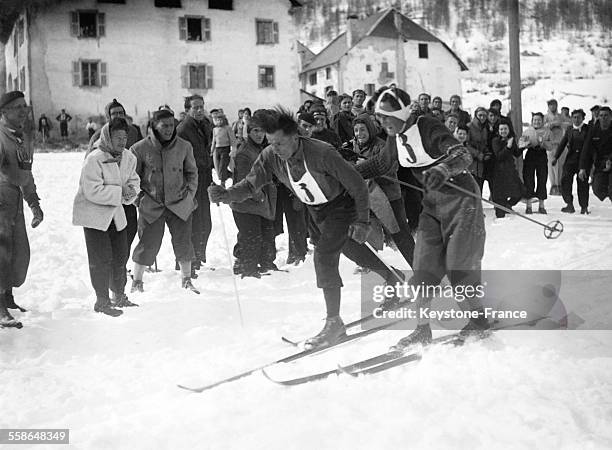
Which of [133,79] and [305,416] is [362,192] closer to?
[305,416]

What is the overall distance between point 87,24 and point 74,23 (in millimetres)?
530

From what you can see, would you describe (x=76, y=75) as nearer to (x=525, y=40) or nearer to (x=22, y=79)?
(x=22, y=79)

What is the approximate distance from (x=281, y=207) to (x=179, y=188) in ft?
6.05

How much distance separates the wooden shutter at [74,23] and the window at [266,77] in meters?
8.12

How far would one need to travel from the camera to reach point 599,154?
9.56m

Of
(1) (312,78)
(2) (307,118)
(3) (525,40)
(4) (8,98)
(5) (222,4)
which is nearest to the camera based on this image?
(4) (8,98)

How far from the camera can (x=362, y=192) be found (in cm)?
418

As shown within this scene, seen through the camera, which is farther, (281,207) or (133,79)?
(133,79)

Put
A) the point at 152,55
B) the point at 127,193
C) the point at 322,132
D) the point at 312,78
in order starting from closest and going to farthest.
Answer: the point at 127,193 → the point at 322,132 → the point at 152,55 → the point at 312,78

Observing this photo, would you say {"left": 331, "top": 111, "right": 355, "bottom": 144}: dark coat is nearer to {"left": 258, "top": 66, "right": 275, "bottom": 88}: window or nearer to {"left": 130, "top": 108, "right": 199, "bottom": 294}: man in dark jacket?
{"left": 130, "top": 108, "right": 199, "bottom": 294}: man in dark jacket

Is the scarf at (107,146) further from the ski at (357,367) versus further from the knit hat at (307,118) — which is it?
the ski at (357,367)

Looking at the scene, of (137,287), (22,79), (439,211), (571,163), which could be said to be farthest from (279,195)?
(22,79)

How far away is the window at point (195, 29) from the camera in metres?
29.2

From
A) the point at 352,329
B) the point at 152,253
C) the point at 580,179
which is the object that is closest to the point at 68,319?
the point at 152,253
